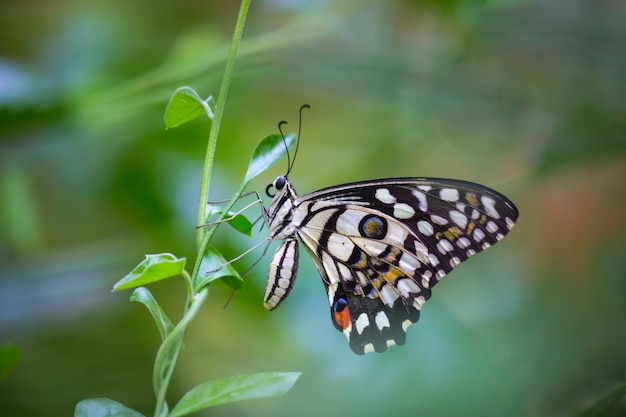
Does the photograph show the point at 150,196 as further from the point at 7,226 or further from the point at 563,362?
the point at 563,362

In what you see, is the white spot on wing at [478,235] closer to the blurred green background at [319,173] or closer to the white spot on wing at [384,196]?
the white spot on wing at [384,196]

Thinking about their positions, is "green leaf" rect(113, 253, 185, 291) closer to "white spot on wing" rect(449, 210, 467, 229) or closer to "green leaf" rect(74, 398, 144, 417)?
"green leaf" rect(74, 398, 144, 417)

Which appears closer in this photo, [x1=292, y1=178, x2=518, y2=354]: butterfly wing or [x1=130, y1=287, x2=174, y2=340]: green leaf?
[x1=130, y1=287, x2=174, y2=340]: green leaf

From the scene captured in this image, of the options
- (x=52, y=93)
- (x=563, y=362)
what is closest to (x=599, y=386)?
(x=563, y=362)

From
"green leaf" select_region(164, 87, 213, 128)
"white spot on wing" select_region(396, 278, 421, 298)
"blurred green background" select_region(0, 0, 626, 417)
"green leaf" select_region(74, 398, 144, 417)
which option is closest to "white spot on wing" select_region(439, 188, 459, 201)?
"white spot on wing" select_region(396, 278, 421, 298)

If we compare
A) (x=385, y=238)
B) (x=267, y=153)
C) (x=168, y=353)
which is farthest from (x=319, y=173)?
(x=168, y=353)

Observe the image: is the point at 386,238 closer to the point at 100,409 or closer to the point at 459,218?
the point at 459,218
